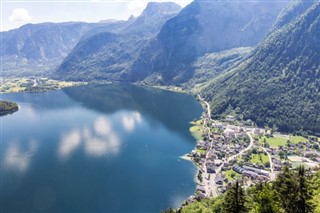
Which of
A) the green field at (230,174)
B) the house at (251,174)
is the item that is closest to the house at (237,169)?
the green field at (230,174)

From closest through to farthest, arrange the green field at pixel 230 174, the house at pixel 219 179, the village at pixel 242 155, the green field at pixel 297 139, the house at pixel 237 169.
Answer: the house at pixel 219 179, the village at pixel 242 155, the green field at pixel 230 174, the house at pixel 237 169, the green field at pixel 297 139

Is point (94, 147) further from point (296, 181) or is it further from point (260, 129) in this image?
point (296, 181)

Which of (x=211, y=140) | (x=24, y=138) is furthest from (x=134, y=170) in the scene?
(x=24, y=138)

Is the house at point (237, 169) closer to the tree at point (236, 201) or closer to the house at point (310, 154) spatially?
the house at point (310, 154)

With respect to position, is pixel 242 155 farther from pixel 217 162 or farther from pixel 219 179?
pixel 219 179

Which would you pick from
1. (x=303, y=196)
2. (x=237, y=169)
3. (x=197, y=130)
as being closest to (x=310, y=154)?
(x=237, y=169)
